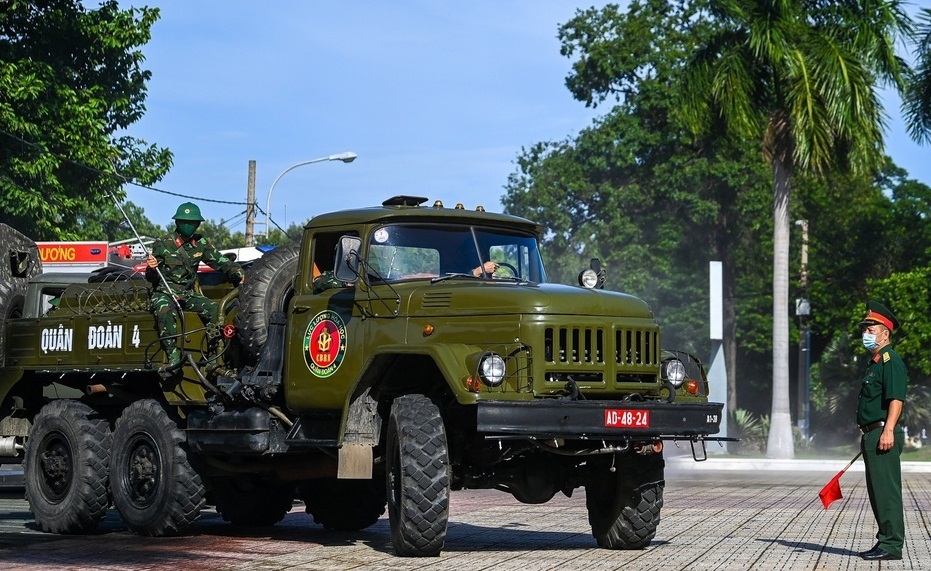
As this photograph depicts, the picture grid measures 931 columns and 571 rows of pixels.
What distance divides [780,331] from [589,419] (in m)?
28.0

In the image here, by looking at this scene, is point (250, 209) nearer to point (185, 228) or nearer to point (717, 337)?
→ point (717, 337)

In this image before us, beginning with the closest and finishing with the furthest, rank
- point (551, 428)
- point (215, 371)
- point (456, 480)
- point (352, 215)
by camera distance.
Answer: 1. point (551, 428)
2. point (456, 480)
3. point (352, 215)
4. point (215, 371)

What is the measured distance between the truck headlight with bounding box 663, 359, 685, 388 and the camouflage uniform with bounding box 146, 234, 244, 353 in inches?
179

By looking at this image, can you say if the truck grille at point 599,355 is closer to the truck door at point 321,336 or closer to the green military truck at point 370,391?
the green military truck at point 370,391

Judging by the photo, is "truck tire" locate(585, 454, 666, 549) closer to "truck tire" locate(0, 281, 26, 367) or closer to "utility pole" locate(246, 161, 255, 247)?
"truck tire" locate(0, 281, 26, 367)

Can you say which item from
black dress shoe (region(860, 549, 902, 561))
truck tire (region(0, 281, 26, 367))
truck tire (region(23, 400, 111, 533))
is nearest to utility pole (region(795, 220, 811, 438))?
truck tire (region(0, 281, 26, 367))

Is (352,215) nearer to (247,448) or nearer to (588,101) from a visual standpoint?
(247,448)

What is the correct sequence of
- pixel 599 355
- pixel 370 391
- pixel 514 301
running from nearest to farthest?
1. pixel 514 301
2. pixel 599 355
3. pixel 370 391

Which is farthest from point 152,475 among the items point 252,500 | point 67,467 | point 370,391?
point 370,391

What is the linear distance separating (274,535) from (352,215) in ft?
11.4

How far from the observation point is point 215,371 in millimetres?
14117

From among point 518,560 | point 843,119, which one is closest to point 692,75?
point 843,119

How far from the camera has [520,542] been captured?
13242 millimetres

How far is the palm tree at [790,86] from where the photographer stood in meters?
36.6
